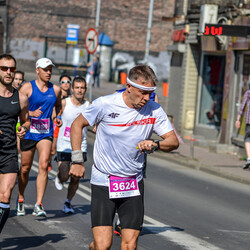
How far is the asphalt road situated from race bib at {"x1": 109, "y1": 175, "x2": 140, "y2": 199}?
1846 millimetres

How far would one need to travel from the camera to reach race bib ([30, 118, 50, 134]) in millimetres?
9492

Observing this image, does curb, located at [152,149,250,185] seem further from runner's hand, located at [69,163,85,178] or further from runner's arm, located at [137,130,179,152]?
runner's hand, located at [69,163,85,178]

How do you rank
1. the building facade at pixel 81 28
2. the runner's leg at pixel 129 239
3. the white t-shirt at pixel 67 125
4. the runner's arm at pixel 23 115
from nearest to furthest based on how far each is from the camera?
the runner's leg at pixel 129 239 < the runner's arm at pixel 23 115 < the white t-shirt at pixel 67 125 < the building facade at pixel 81 28

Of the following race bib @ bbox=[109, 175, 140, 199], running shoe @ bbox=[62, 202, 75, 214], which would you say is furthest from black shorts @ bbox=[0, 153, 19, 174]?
running shoe @ bbox=[62, 202, 75, 214]

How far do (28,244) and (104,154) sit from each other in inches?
83.4

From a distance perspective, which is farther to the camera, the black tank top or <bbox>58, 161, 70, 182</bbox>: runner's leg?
<bbox>58, 161, 70, 182</bbox>: runner's leg

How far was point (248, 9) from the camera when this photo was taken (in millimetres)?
19797

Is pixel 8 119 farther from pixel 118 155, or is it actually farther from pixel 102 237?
pixel 102 237

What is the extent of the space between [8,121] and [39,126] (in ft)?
6.98

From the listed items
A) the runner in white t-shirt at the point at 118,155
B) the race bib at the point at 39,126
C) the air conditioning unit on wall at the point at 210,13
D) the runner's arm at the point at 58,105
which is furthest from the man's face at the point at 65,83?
the air conditioning unit on wall at the point at 210,13

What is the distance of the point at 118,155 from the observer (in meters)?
6.03

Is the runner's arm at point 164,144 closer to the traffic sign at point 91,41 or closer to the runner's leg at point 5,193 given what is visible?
the runner's leg at point 5,193

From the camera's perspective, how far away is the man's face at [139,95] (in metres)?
5.81

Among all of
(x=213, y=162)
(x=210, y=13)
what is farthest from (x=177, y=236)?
(x=210, y=13)
